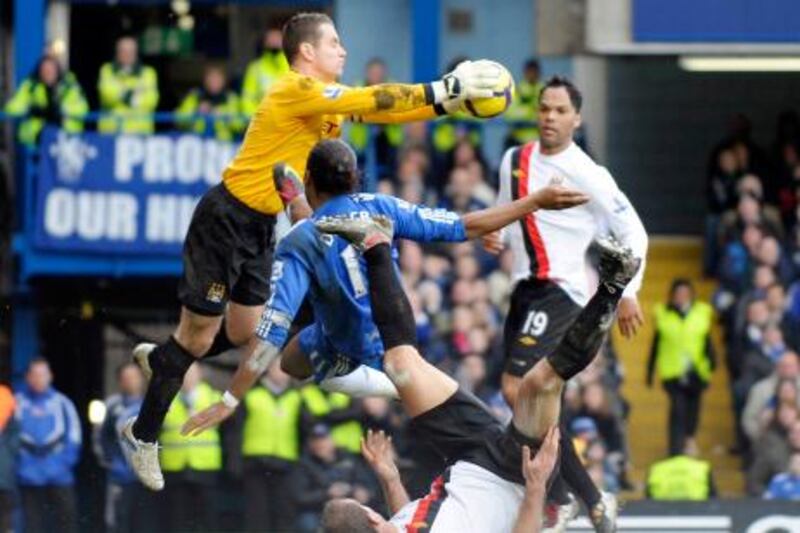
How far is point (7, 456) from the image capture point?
20.0 metres

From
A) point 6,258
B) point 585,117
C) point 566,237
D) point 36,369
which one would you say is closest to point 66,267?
point 6,258

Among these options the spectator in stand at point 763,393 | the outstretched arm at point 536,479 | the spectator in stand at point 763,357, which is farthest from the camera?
the spectator in stand at point 763,357

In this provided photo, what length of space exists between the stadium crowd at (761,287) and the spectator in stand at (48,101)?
5.16 meters

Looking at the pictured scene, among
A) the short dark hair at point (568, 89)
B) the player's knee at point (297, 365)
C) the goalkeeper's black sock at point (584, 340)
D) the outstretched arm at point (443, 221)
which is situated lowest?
the player's knee at point (297, 365)

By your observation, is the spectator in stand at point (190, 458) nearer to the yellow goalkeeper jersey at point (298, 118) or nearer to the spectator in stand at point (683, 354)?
the spectator in stand at point (683, 354)

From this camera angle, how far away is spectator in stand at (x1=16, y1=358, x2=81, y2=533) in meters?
19.8

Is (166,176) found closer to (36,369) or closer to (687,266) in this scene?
(36,369)

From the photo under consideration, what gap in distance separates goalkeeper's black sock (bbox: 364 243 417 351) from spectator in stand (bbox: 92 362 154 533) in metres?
6.27

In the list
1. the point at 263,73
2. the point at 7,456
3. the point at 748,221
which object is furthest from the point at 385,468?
the point at 263,73

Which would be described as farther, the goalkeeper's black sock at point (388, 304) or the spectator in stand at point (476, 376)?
the spectator in stand at point (476, 376)

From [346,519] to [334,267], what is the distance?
1.76m

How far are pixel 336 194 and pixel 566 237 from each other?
177 centimetres

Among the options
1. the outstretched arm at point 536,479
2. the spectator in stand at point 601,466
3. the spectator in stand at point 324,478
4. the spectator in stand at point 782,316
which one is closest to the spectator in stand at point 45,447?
the spectator in stand at point 324,478

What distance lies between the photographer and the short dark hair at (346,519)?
12.7m
